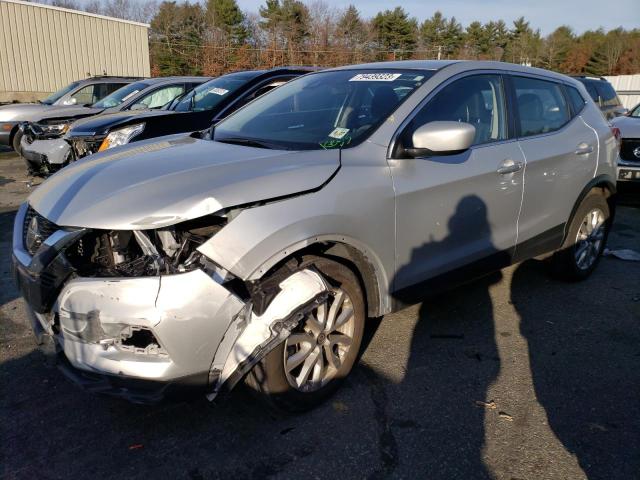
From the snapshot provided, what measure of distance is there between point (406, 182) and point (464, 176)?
0.52 m

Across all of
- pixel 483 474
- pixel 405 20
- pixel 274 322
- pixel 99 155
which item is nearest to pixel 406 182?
pixel 274 322

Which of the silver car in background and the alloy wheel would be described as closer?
the alloy wheel

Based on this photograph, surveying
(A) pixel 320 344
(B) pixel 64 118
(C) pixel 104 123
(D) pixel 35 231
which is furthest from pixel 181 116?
(A) pixel 320 344

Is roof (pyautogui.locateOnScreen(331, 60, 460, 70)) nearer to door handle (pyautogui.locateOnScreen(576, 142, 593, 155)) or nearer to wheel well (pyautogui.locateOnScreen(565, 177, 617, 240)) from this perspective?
door handle (pyautogui.locateOnScreen(576, 142, 593, 155))

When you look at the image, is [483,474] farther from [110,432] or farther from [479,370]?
[110,432]

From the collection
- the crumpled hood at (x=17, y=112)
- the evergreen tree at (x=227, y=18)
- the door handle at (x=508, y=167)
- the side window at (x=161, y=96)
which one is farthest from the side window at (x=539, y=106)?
the evergreen tree at (x=227, y=18)

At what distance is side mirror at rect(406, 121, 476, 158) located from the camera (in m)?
2.91

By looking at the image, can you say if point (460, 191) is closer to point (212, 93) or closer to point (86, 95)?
point (212, 93)

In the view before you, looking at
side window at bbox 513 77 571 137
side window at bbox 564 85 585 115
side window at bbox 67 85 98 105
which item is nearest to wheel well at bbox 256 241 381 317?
side window at bbox 513 77 571 137

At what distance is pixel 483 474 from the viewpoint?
2.42m

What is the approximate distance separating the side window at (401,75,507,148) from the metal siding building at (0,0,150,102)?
24.1 metres

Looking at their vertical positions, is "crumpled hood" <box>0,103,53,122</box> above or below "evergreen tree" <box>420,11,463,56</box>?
below

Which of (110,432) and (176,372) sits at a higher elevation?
(176,372)

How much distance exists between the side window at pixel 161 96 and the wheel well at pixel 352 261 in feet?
25.4
